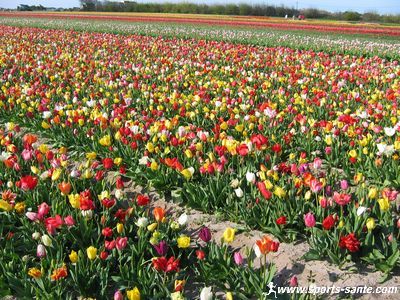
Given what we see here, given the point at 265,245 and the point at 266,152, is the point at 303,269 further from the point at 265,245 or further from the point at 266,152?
the point at 266,152

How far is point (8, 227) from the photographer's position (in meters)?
3.46

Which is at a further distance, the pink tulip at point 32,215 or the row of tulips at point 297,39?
the row of tulips at point 297,39

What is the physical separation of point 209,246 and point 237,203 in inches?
24.7

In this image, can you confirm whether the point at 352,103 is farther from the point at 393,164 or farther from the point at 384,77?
the point at 393,164

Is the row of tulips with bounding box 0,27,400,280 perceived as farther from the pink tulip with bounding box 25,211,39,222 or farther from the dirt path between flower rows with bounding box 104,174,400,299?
the pink tulip with bounding box 25,211,39,222

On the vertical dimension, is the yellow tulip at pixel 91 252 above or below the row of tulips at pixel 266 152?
below

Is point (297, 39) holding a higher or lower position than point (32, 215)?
higher

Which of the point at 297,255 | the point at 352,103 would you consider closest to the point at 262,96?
the point at 352,103

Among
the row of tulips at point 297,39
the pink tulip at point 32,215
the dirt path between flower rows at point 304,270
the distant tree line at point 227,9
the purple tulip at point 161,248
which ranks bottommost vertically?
the dirt path between flower rows at point 304,270

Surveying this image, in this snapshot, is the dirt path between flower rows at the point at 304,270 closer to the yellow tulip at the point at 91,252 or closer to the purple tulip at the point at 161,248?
the purple tulip at the point at 161,248

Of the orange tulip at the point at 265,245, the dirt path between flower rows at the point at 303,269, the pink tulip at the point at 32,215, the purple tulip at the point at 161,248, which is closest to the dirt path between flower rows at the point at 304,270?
the dirt path between flower rows at the point at 303,269

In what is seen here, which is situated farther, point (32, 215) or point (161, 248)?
point (32, 215)

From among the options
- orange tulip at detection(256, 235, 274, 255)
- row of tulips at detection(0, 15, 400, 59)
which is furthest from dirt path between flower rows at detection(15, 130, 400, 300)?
row of tulips at detection(0, 15, 400, 59)

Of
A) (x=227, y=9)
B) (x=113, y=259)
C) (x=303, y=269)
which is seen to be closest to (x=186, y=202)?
(x=113, y=259)
